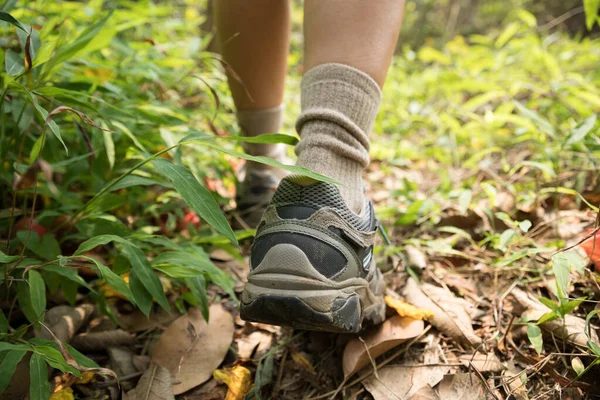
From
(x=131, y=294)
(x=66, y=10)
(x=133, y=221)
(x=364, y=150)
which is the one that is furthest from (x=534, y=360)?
(x=66, y=10)

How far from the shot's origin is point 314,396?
0.98 meters

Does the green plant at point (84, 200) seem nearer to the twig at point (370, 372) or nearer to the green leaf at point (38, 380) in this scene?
the green leaf at point (38, 380)

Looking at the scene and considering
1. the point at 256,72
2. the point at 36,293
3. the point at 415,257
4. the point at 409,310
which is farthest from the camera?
the point at 256,72

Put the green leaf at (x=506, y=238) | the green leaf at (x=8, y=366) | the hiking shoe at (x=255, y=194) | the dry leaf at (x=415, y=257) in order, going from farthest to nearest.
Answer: the hiking shoe at (x=255, y=194)
the dry leaf at (x=415, y=257)
the green leaf at (x=506, y=238)
the green leaf at (x=8, y=366)

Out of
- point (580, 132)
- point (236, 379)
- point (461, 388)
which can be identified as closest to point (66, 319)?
point (236, 379)

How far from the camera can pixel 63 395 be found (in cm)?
88

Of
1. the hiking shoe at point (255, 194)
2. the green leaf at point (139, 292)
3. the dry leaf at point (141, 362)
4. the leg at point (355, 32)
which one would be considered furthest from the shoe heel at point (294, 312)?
the hiking shoe at point (255, 194)

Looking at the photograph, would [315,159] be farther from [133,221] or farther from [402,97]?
[402,97]

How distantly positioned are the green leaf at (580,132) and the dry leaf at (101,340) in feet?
4.48

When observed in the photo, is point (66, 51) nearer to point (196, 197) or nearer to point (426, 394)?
point (196, 197)

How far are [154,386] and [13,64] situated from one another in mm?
769

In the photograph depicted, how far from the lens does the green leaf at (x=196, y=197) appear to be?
2.52 feet

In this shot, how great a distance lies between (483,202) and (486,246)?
23 cm

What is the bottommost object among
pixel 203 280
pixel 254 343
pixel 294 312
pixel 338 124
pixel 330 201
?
pixel 254 343
